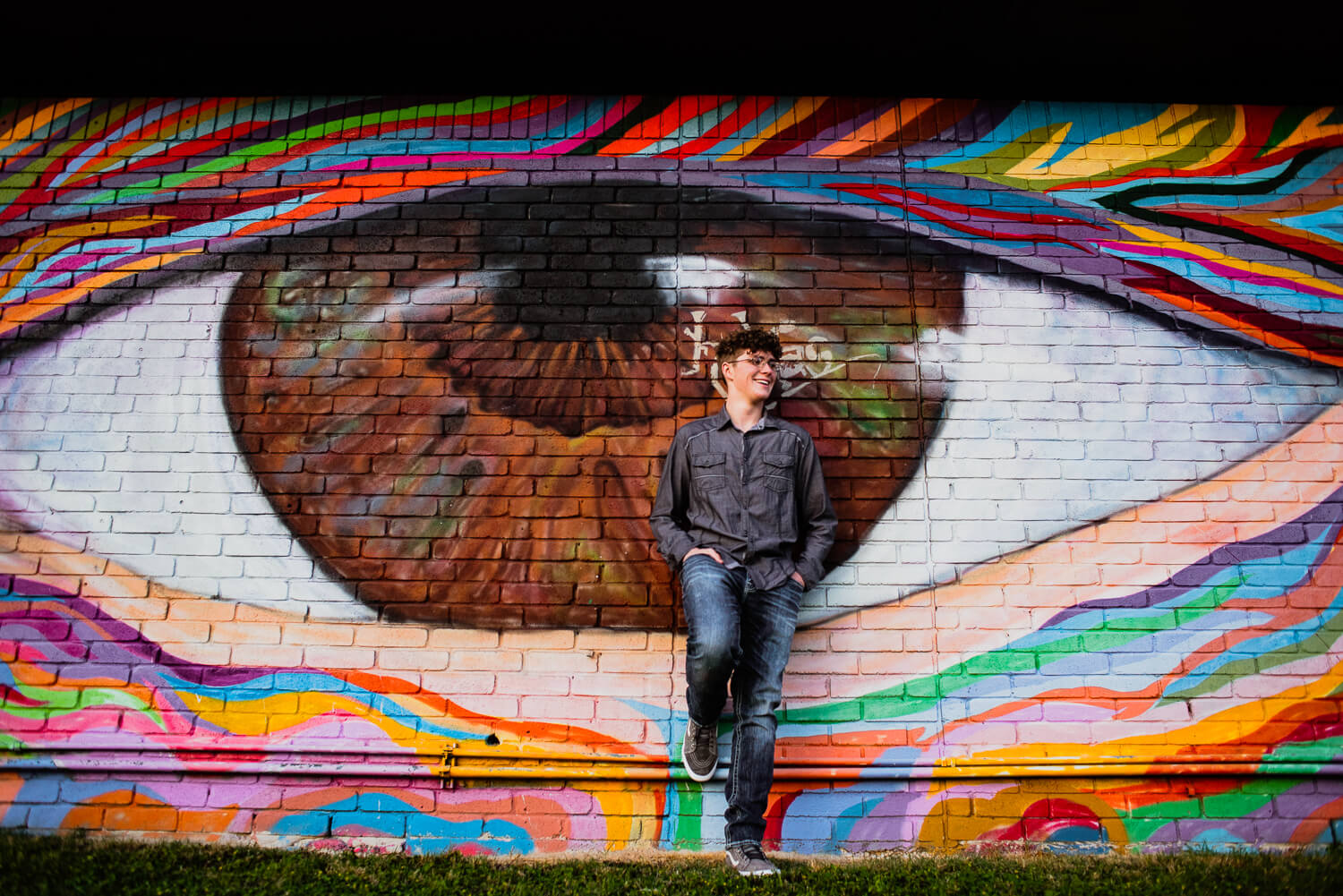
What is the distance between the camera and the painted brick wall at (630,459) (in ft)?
10.3

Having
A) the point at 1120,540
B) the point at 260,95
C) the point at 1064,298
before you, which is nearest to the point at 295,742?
the point at 260,95

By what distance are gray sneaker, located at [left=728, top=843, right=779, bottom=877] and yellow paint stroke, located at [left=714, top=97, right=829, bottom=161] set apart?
121 inches

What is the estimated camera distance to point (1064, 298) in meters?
3.67

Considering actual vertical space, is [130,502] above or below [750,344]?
below

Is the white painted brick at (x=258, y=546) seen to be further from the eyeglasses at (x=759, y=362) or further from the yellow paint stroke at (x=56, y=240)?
the eyeglasses at (x=759, y=362)

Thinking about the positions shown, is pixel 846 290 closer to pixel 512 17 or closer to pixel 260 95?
pixel 512 17

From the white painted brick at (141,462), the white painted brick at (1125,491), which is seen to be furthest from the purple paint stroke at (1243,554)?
the white painted brick at (141,462)

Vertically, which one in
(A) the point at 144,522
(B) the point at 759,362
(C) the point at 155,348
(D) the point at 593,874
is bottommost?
(D) the point at 593,874

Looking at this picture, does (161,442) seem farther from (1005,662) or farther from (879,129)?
(1005,662)

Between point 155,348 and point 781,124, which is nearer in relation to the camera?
Answer: point 155,348

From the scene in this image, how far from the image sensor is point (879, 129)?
384 cm

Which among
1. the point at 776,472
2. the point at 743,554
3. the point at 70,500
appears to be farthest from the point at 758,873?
the point at 70,500

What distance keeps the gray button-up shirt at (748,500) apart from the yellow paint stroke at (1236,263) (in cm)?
214

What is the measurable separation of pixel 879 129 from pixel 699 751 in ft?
10.2
